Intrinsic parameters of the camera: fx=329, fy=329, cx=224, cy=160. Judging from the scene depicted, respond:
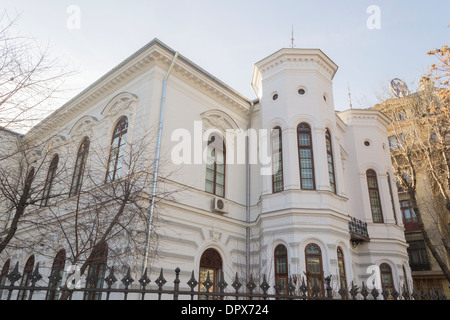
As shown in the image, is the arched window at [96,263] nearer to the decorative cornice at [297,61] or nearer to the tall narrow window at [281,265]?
the tall narrow window at [281,265]

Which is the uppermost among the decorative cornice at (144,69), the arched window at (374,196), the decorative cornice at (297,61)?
the decorative cornice at (297,61)

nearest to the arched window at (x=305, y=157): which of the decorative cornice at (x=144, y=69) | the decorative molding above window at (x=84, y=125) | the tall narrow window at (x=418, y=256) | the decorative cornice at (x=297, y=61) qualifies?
the decorative cornice at (x=297, y=61)

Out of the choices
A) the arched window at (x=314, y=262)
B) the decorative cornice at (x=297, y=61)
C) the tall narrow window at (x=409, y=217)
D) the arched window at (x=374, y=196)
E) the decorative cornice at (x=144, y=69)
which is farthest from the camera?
the tall narrow window at (x=409, y=217)

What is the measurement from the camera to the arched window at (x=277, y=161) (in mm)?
14734

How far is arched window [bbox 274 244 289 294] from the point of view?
13.0 metres

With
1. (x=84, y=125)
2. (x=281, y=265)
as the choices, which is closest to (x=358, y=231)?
(x=281, y=265)

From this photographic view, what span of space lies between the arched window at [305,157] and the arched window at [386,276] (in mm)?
6674

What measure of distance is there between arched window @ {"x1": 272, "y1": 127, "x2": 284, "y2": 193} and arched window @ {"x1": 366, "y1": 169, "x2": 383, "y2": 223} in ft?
23.4

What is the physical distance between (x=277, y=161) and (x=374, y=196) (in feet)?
24.4

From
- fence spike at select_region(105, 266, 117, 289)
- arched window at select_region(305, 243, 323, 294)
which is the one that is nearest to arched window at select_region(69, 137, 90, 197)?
fence spike at select_region(105, 266, 117, 289)

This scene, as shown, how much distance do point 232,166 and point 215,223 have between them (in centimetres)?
317

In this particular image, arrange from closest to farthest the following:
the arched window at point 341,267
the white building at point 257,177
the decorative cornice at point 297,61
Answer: the white building at point 257,177 → the arched window at point 341,267 → the decorative cornice at point 297,61

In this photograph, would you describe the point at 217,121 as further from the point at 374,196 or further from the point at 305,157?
the point at 374,196

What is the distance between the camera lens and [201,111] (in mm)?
15188
